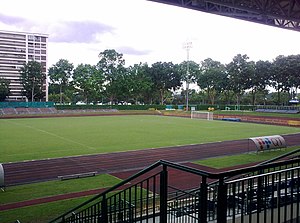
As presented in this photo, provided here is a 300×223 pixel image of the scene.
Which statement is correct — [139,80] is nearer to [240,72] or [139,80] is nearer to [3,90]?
[240,72]

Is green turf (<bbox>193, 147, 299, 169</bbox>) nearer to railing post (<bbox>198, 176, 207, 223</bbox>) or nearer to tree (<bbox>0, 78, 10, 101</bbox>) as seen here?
railing post (<bbox>198, 176, 207, 223</bbox>)

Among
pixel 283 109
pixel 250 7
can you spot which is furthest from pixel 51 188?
pixel 283 109

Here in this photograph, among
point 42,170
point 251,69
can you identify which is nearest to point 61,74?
point 251,69

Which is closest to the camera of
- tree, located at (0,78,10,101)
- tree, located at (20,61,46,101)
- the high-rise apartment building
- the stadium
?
the stadium

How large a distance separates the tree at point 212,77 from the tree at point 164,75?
7.11 meters

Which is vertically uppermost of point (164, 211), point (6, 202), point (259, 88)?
point (259, 88)

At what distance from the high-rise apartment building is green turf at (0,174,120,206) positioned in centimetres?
12207

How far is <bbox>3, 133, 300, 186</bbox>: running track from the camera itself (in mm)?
16031

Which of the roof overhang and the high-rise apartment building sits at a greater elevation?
the high-rise apartment building

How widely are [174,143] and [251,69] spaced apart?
58430 mm

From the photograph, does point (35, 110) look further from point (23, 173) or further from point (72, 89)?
point (23, 173)

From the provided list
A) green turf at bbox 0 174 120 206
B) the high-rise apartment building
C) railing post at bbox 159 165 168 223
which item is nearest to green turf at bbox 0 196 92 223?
green turf at bbox 0 174 120 206

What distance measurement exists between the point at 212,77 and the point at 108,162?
247ft

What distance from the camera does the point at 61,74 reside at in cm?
9331
